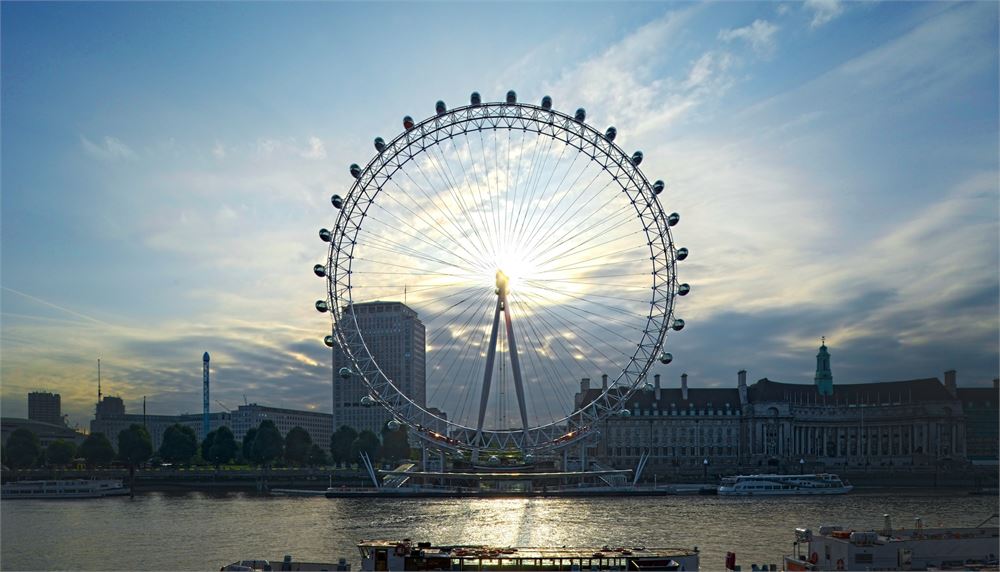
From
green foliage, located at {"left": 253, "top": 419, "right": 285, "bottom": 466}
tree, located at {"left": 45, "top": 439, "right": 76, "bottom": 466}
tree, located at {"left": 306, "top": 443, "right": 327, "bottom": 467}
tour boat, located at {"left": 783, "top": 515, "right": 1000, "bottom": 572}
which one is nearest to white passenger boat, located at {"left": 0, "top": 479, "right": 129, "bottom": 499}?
green foliage, located at {"left": 253, "top": 419, "right": 285, "bottom": 466}

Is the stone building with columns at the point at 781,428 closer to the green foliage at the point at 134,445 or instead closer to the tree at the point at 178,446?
the tree at the point at 178,446

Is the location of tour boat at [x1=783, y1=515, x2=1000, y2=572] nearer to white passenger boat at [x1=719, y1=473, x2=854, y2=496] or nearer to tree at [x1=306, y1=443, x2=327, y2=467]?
white passenger boat at [x1=719, y1=473, x2=854, y2=496]

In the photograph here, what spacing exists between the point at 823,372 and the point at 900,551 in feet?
519

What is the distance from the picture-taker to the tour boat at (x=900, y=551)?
40531mm

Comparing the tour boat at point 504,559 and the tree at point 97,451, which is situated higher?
the tour boat at point 504,559

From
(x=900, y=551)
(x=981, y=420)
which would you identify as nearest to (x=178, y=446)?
(x=900, y=551)

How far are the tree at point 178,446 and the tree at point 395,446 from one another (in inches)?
1379

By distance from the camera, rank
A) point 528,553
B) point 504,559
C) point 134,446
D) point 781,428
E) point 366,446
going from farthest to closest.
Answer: point 781,428
point 134,446
point 366,446
point 528,553
point 504,559

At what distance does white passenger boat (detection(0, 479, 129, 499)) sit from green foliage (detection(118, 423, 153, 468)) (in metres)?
15.3

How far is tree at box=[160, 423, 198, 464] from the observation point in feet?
526

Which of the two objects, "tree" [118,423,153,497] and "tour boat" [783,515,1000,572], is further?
"tree" [118,423,153,497]

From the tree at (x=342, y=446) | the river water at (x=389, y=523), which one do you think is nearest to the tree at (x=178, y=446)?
the tree at (x=342, y=446)

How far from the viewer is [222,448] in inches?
6161

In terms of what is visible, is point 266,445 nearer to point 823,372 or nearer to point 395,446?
point 395,446
